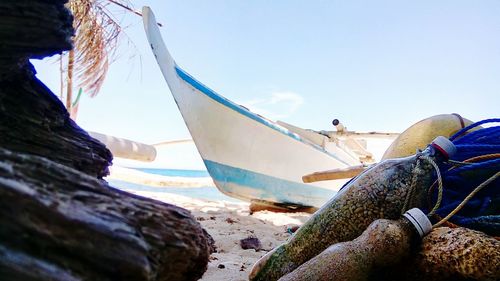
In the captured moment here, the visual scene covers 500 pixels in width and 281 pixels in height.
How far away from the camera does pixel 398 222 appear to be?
97 cm

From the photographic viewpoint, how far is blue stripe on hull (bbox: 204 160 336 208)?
202 inches

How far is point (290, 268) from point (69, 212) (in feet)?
2.94

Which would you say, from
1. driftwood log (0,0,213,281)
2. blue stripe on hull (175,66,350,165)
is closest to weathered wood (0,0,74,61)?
driftwood log (0,0,213,281)

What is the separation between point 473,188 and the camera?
1136 mm

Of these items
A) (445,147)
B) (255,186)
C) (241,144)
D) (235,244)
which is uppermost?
(241,144)

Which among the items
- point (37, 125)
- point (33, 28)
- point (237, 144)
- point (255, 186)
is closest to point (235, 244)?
point (37, 125)

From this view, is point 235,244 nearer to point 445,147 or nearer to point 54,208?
point 445,147

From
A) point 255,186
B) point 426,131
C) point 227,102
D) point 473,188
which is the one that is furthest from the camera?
point 255,186

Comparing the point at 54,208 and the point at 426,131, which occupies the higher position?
the point at 426,131

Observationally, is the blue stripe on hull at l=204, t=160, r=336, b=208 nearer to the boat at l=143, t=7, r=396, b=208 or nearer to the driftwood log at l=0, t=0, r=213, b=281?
the boat at l=143, t=7, r=396, b=208

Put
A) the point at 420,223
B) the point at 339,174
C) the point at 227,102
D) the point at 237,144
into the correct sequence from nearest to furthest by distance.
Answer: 1. the point at 420,223
2. the point at 339,174
3. the point at 227,102
4. the point at 237,144

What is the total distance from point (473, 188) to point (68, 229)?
117cm

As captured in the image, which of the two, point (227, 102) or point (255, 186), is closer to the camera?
point (227, 102)

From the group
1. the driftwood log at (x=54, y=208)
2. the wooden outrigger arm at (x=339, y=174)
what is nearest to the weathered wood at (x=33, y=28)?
the driftwood log at (x=54, y=208)
